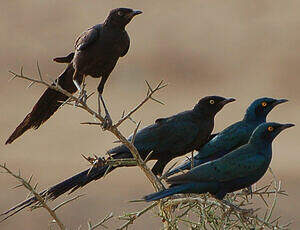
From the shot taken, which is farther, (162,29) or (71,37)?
(162,29)

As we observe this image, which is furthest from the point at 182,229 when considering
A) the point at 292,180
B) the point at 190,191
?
the point at 190,191

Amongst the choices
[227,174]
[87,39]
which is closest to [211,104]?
[87,39]

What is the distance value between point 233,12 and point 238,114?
8.31m

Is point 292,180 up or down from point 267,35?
down

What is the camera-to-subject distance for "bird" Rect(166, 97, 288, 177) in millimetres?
7590

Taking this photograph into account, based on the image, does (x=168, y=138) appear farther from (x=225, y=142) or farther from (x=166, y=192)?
(x=166, y=192)

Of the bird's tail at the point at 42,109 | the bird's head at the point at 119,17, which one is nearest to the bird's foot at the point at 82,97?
the bird's tail at the point at 42,109

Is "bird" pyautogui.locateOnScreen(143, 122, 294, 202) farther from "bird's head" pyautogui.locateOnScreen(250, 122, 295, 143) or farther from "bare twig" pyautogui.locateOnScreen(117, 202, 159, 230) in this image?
"bare twig" pyautogui.locateOnScreen(117, 202, 159, 230)

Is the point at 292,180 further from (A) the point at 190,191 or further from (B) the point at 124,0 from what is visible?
(A) the point at 190,191

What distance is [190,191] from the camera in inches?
259

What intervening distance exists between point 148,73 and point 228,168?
62.5 ft

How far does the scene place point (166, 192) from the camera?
6.30m

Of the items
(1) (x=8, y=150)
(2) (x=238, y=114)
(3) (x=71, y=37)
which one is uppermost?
(3) (x=71, y=37)

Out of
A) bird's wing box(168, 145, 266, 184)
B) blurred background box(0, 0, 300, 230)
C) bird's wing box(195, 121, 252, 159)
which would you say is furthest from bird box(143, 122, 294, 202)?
blurred background box(0, 0, 300, 230)
